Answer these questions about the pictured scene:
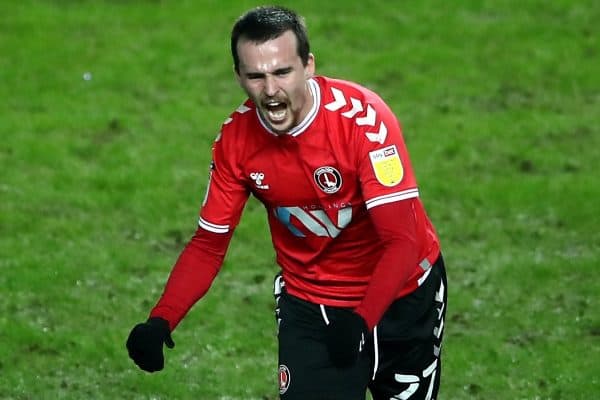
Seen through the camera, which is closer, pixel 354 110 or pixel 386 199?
pixel 386 199

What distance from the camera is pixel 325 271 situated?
7305 millimetres

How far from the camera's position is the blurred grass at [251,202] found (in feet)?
35.3

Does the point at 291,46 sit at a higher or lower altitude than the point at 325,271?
higher

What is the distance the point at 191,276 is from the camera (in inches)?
276

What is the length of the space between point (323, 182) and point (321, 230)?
0.30 metres

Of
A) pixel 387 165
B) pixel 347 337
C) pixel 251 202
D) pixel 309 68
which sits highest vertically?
pixel 309 68

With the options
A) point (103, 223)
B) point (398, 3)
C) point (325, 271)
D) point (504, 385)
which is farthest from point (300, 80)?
point (398, 3)

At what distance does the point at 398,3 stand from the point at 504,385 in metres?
10.0

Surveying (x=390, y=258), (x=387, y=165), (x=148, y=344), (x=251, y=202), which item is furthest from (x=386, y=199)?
(x=251, y=202)

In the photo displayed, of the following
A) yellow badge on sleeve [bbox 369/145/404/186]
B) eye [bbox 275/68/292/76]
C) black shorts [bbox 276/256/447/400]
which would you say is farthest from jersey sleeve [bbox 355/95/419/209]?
black shorts [bbox 276/256/447/400]

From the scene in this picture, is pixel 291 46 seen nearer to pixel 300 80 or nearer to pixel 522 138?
pixel 300 80

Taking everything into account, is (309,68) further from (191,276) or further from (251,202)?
(251,202)

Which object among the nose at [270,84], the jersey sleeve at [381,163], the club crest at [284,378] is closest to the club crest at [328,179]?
the jersey sleeve at [381,163]

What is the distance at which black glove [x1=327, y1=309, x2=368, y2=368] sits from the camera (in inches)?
255
